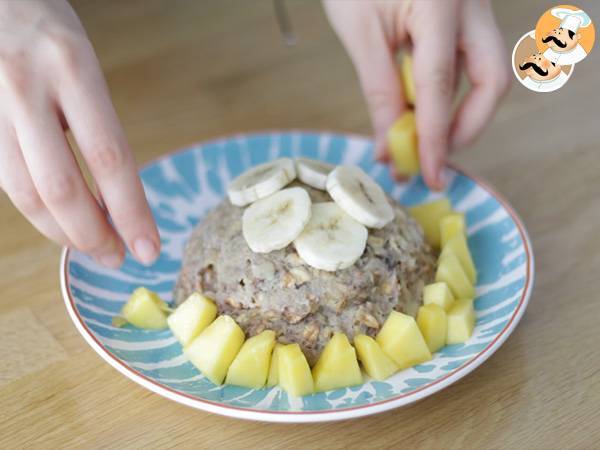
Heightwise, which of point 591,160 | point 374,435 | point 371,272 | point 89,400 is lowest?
point 89,400

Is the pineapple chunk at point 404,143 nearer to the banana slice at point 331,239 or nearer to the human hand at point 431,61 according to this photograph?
the human hand at point 431,61

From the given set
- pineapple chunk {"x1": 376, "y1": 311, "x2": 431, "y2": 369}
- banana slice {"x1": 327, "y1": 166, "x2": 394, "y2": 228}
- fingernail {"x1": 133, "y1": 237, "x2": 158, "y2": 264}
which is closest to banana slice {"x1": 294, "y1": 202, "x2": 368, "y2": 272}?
banana slice {"x1": 327, "y1": 166, "x2": 394, "y2": 228}

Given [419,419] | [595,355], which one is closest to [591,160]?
[595,355]

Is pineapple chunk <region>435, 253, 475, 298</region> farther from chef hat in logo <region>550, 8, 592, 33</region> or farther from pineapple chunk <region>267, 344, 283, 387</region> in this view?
chef hat in logo <region>550, 8, 592, 33</region>

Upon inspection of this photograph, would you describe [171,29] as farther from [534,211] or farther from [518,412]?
[518,412]

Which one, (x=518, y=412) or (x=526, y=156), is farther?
(x=526, y=156)

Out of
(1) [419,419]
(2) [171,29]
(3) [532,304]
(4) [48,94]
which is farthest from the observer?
(2) [171,29]
